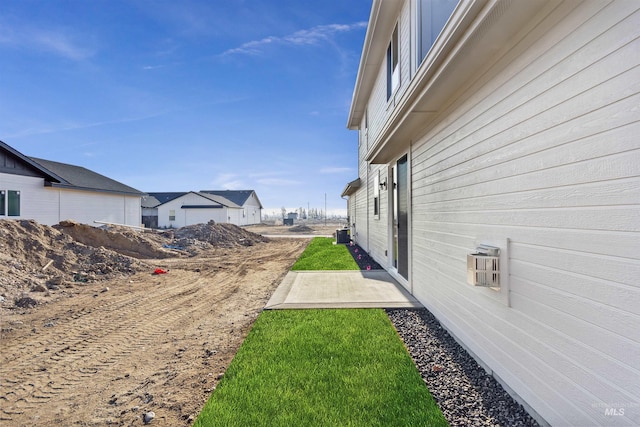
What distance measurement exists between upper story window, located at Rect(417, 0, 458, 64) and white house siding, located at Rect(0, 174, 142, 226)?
57.6ft

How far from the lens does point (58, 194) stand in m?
16.0

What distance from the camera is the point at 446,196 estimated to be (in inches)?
153

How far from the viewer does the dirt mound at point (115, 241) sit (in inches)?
490

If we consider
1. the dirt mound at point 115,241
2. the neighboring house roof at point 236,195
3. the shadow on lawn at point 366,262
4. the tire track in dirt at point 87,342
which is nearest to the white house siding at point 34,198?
the dirt mound at point 115,241

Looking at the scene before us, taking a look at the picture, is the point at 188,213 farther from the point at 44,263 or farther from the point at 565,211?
the point at 565,211

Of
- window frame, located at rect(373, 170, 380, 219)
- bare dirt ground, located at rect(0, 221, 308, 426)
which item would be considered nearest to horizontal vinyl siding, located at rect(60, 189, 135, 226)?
bare dirt ground, located at rect(0, 221, 308, 426)

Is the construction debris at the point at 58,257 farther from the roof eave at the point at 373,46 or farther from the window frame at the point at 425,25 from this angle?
the roof eave at the point at 373,46

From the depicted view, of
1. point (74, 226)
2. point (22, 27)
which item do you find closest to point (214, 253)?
point (74, 226)

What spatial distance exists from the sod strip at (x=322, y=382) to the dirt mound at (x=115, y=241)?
10.8 metres

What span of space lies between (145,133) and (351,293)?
726 inches

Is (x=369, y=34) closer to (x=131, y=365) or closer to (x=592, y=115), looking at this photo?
(x=592, y=115)

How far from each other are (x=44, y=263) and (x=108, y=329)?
5.95 metres

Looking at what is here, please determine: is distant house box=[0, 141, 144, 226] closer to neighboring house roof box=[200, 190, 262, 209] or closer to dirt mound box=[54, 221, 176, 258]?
dirt mound box=[54, 221, 176, 258]

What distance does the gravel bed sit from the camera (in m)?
2.18
